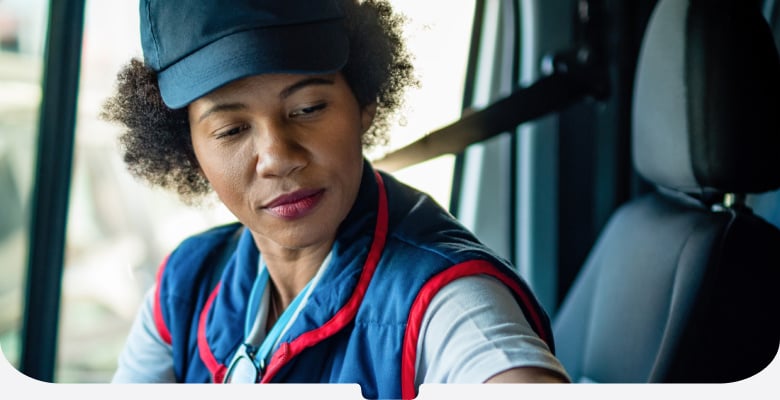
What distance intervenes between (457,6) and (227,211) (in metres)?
0.35

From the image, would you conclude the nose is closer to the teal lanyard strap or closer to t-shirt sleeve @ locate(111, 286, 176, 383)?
the teal lanyard strap

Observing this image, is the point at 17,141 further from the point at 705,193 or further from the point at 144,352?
the point at 705,193

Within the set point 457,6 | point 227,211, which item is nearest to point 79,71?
point 227,211

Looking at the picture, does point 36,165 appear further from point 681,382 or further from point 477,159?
point 681,382

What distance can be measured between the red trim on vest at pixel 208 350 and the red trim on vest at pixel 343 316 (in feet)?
0.24

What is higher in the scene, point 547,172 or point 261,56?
point 261,56

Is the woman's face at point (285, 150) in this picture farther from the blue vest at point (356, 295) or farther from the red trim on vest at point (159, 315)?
the red trim on vest at point (159, 315)

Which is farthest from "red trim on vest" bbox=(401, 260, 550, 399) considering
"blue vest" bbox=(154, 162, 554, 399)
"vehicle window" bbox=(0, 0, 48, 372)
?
"vehicle window" bbox=(0, 0, 48, 372)

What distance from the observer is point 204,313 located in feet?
3.06

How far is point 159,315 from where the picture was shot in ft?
3.14

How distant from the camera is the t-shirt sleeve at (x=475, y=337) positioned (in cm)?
70

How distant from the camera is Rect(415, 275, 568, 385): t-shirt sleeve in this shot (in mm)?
697

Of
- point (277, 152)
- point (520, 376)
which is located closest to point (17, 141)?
point (277, 152)

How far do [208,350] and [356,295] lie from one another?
0.21 meters
